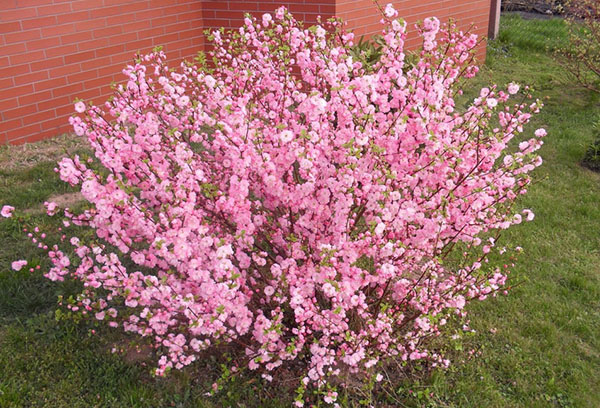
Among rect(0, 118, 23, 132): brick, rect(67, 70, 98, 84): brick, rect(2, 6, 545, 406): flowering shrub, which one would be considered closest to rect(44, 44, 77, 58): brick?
rect(67, 70, 98, 84): brick

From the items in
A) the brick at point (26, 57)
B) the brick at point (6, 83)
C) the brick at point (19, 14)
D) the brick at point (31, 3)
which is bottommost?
the brick at point (6, 83)

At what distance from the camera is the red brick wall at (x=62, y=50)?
18.6 ft

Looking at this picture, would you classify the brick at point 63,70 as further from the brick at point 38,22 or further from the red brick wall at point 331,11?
the red brick wall at point 331,11

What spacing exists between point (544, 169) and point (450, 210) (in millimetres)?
3359

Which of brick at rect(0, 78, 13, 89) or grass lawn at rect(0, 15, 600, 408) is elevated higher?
brick at rect(0, 78, 13, 89)

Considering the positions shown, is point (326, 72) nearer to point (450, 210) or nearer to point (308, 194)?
point (308, 194)

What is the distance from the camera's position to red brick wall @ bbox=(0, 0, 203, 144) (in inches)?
223

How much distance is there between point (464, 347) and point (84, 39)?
5096mm

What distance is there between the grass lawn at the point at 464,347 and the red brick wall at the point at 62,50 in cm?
122

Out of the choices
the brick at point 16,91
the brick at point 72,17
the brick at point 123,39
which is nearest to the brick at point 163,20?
the brick at point 123,39

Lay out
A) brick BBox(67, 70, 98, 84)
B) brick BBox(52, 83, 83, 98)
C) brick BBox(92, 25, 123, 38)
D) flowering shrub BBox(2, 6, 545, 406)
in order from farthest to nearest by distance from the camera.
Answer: brick BBox(92, 25, 123, 38)
brick BBox(67, 70, 98, 84)
brick BBox(52, 83, 83, 98)
flowering shrub BBox(2, 6, 545, 406)

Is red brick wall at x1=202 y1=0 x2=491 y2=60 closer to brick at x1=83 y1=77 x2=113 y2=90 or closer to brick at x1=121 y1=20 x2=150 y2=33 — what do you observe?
brick at x1=121 y1=20 x2=150 y2=33

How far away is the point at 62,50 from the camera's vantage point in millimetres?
6051

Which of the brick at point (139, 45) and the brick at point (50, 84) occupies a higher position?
the brick at point (139, 45)
